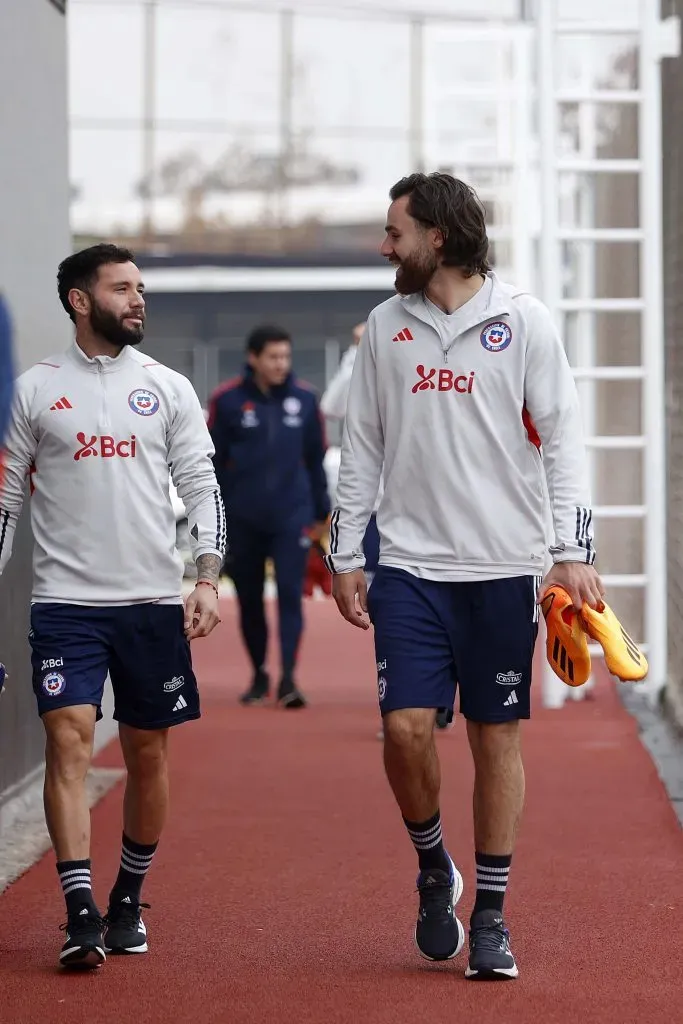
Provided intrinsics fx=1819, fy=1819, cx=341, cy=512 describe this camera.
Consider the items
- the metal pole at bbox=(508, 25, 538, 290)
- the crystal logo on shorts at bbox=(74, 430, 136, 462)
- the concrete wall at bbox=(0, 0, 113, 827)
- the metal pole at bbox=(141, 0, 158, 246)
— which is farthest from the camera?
the metal pole at bbox=(141, 0, 158, 246)

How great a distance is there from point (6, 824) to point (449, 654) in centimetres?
264

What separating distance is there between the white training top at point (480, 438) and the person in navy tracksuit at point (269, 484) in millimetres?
5731

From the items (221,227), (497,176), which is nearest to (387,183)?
(221,227)

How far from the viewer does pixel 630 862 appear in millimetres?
6363

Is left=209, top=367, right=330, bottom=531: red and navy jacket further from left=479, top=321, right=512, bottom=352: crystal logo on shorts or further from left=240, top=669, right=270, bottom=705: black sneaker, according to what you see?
left=479, top=321, right=512, bottom=352: crystal logo on shorts

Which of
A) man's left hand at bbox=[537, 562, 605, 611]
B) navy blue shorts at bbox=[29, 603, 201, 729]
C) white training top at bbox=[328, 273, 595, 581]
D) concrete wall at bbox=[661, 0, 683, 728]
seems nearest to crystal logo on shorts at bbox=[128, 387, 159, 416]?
navy blue shorts at bbox=[29, 603, 201, 729]

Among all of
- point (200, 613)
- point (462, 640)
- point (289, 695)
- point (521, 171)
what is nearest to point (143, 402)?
point (200, 613)

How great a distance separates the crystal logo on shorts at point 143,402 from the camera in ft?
16.9

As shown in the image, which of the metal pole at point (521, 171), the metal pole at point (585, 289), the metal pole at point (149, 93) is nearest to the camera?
the metal pole at point (585, 289)

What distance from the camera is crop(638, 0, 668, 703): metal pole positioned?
1023cm

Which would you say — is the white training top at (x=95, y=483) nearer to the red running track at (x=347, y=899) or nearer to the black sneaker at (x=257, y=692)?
the red running track at (x=347, y=899)

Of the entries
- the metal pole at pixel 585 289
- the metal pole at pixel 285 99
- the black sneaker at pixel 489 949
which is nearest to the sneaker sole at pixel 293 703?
the metal pole at pixel 585 289

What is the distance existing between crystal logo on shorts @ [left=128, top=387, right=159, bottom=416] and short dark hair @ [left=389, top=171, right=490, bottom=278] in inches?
35.0

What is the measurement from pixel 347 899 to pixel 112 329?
2.00 metres
